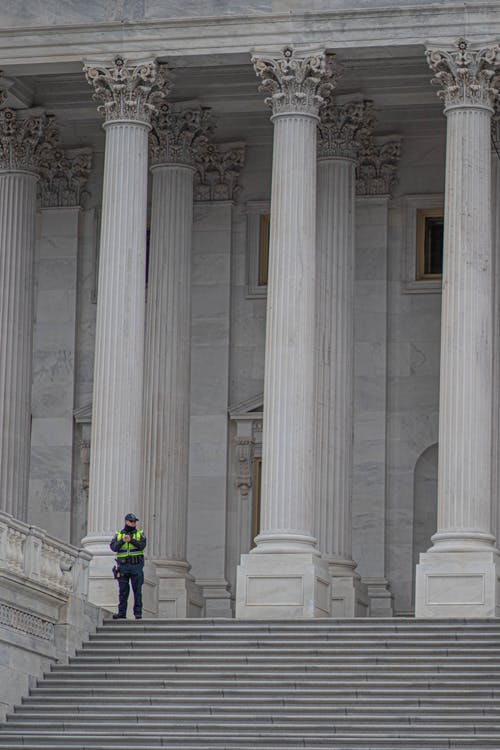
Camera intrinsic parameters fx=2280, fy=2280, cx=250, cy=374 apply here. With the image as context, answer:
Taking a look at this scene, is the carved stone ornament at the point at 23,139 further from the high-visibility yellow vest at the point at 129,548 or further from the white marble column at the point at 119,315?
the high-visibility yellow vest at the point at 129,548

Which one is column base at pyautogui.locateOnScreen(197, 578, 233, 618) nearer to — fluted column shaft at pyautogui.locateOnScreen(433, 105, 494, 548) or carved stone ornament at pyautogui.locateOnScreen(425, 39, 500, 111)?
fluted column shaft at pyautogui.locateOnScreen(433, 105, 494, 548)

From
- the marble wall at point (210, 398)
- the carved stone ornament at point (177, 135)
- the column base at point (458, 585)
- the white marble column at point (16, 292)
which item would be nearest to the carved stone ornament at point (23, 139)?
the white marble column at point (16, 292)

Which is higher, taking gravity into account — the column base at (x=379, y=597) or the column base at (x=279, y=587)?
the column base at (x=379, y=597)

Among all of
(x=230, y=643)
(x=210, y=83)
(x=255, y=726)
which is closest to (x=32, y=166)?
(x=210, y=83)

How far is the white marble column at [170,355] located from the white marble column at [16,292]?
139 inches

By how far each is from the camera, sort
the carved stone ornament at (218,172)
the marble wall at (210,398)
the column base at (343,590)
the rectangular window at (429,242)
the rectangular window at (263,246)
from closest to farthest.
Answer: the column base at (343,590) → the marble wall at (210,398) → the rectangular window at (429,242) → the carved stone ornament at (218,172) → the rectangular window at (263,246)

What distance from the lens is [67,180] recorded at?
223 feet

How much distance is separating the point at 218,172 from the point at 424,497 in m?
11.3

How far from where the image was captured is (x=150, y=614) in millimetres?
57312

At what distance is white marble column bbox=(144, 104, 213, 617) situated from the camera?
61.1 m

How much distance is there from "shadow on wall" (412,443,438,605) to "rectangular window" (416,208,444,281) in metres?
5.17

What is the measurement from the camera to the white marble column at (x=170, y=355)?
201 feet

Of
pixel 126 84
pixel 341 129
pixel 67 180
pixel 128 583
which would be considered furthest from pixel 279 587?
pixel 67 180

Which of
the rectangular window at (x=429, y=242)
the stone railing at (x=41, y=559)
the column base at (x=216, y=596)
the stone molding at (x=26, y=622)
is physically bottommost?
the stone molding at (x=26, y=622)
